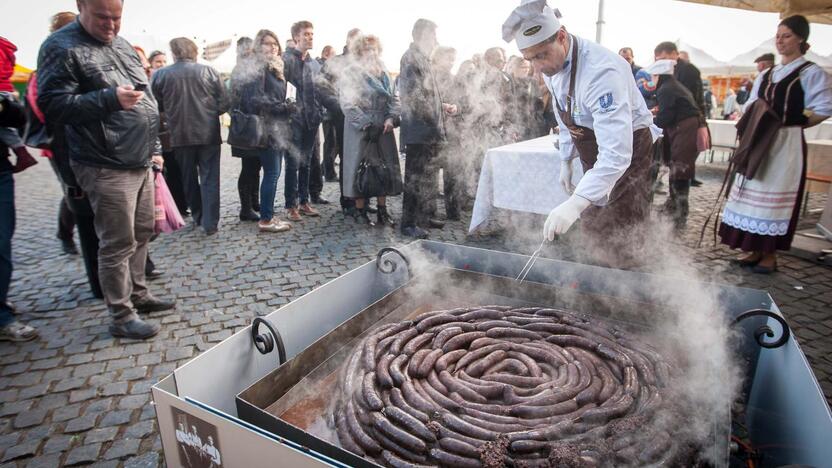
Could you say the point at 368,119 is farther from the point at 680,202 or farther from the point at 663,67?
the point at 680,202

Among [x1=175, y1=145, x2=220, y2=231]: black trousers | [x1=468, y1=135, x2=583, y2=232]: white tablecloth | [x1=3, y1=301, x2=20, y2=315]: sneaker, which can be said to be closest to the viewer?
[x1=3, y1=301, x2=20, y2=315]: sneaker

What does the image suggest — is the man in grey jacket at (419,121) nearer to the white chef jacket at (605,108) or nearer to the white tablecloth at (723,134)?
the white chef jacket at (605,108)

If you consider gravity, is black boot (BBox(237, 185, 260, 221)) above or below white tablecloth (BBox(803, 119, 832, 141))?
below

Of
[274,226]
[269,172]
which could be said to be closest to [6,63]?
[269,172]

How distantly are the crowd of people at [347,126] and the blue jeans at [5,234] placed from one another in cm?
1

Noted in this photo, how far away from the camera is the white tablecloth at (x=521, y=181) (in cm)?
549

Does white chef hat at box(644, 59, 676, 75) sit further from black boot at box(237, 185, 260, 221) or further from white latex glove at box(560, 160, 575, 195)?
black boot at box(237, 185, 260, 221)

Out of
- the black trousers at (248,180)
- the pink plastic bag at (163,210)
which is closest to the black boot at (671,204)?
the black trousers at (248,180)

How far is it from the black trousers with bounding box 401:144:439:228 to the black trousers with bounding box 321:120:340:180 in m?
3.08

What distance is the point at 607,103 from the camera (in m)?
2.99

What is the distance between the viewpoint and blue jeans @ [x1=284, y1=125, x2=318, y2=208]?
7.39 meters

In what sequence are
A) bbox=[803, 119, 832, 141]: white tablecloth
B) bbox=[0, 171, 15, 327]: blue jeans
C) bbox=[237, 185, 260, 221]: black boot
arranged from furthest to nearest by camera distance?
bbox=[803, 119, 832, 141]: white tablecloth < bbox=[237, 185, 260, 221]: black boot < bbox=[0, 171, 15, 327]: blue jeans

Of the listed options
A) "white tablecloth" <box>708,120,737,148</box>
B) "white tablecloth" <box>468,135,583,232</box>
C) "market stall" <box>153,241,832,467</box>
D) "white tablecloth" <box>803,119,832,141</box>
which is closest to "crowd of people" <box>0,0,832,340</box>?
"market stall" <box>153,241,832,467</box>

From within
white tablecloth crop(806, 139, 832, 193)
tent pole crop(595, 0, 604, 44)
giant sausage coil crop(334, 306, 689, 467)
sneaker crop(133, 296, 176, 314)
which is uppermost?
tent pole crop(595, 0, 604, 44)
